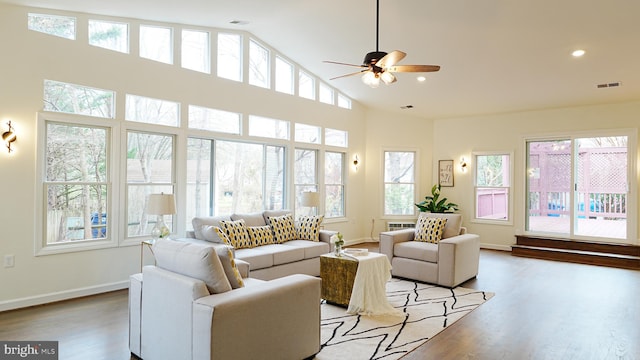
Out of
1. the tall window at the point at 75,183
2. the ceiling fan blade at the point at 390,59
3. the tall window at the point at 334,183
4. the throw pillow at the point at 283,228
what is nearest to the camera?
the ceiling fan blade at the point at 390,59

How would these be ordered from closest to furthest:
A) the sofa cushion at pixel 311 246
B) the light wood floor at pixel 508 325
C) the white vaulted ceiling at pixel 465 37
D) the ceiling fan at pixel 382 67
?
the light wood floor at pixel 508 325 < the ceiling fan at pixel 382 67 < the white vaulted ceiling at pixel 465 37 < the sofa cushion at pixel 311 246

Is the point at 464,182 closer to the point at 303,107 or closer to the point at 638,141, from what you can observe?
the point at 638,141

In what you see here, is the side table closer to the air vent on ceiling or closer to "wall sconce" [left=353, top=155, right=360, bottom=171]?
"wall sconce" [left=353, top=155, right=360, bottom=171]

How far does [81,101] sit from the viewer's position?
482cm

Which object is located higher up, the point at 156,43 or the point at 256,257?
the point at 156,43

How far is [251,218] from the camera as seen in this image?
19.2 ft

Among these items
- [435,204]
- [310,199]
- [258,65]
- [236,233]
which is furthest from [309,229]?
[435,204]

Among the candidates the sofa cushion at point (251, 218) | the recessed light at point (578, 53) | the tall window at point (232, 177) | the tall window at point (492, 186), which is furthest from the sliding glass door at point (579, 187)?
the sofa cushion at point (251, 218)

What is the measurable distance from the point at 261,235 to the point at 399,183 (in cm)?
455

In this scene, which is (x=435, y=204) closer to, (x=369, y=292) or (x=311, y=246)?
(x=311, y=246)

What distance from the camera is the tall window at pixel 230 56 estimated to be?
21.0 ft

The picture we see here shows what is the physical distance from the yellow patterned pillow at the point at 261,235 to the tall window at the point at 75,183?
5.90 ft

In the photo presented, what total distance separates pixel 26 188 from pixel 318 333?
362 centimetres

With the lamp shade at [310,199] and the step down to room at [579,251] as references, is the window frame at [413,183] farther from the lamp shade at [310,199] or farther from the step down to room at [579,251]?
the lamp shade at [310,199]
